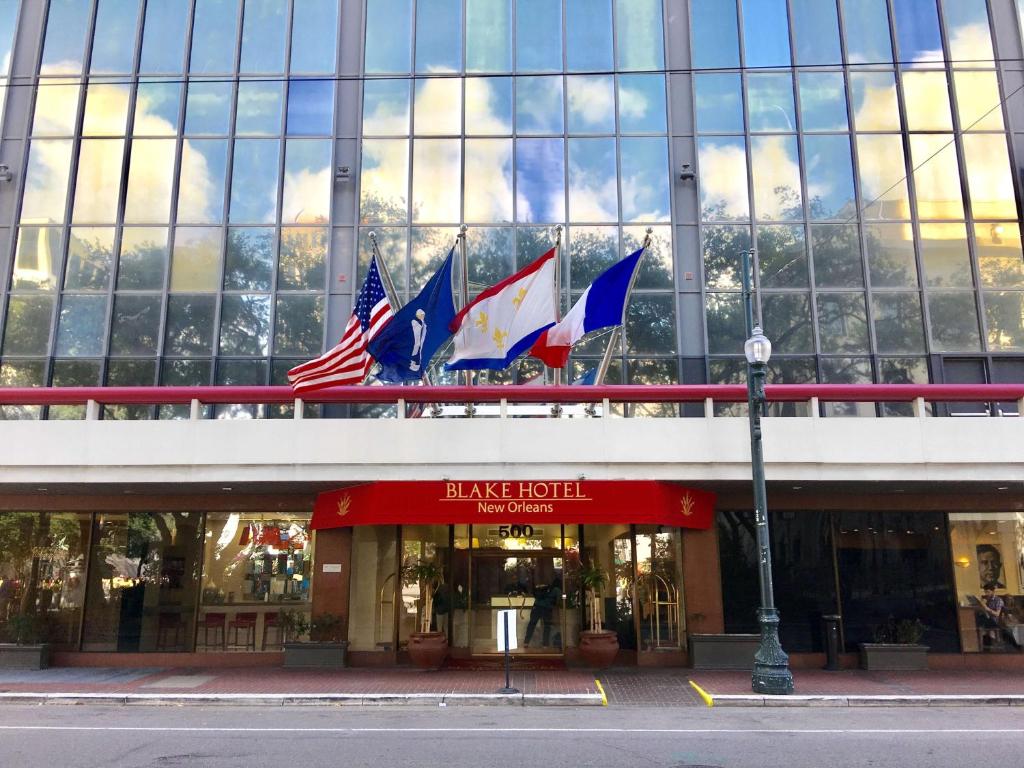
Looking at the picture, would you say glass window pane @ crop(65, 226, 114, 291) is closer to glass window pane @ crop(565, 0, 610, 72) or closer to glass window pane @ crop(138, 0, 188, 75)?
glass window pane @ crop(138, 0, 188, 75)

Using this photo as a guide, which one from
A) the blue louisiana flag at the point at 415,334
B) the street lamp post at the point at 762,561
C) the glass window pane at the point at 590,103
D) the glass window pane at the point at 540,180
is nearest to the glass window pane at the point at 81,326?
the blue louisiana flag at the point at 415,334

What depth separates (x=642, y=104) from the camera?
77.8ft

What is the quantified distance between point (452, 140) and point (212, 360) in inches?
345

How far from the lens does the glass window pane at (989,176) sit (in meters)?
22.6

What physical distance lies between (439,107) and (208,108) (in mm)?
6434

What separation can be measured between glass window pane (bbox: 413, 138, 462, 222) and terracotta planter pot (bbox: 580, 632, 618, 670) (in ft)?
37.6

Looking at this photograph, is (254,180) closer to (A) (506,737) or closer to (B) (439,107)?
(B) (439,107)

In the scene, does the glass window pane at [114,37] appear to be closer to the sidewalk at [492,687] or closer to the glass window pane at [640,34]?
the glass window pane at [640,34]

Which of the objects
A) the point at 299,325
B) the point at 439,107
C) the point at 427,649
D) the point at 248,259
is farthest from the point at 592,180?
the point at 427,649

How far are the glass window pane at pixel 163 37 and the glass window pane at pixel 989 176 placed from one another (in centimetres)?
2188

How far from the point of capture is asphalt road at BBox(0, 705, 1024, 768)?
943 cm

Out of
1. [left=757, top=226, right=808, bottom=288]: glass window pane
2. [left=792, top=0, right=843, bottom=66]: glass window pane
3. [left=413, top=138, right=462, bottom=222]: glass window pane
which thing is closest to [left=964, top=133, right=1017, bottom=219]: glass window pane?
[left=792, top=0, right=843, bottom=66]: glass window pane

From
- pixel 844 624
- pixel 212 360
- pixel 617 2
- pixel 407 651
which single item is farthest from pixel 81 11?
pixel 844 624

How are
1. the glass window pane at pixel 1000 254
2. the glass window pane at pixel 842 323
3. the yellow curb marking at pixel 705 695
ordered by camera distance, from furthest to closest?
→ 1. the glass window pane at pixel 1000 254
2. the glass window pane at pixel 842 323
3. the yellow curb marking at pixel 705 695
